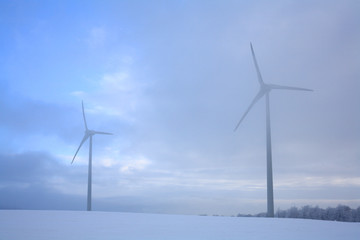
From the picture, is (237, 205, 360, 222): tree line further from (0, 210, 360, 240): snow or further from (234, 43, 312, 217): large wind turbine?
(0, 210, 360, 240): snow

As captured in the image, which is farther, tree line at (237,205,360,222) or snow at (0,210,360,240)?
tree line at (237,205,360,222)

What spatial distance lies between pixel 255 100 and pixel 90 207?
34174 millimetres

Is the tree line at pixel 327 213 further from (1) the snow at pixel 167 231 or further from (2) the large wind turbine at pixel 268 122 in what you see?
(1) the snow at pixel 167 231

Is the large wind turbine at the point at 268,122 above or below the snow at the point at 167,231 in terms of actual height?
above

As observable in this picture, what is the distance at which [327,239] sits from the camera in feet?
40.8

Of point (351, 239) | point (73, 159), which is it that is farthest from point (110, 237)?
point (73, 159)

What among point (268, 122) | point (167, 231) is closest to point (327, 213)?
point (268, 122)

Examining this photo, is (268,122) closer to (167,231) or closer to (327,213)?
Result: (327,213)

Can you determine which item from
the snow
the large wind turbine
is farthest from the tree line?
the snow

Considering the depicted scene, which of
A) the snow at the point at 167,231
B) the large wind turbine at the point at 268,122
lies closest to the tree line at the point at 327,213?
the large wind turbine at the point at 268,122

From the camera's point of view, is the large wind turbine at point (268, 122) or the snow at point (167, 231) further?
the large wind turbine at point (268, 122)

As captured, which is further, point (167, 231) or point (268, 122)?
point (268, 122)

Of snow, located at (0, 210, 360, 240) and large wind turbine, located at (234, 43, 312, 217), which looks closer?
snow, located at (0, 210, 360, 240)

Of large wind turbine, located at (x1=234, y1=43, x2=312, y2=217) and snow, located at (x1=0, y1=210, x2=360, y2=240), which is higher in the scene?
large wind turbine, located at (x1=234, y1=43, x2=312, y2=217)
